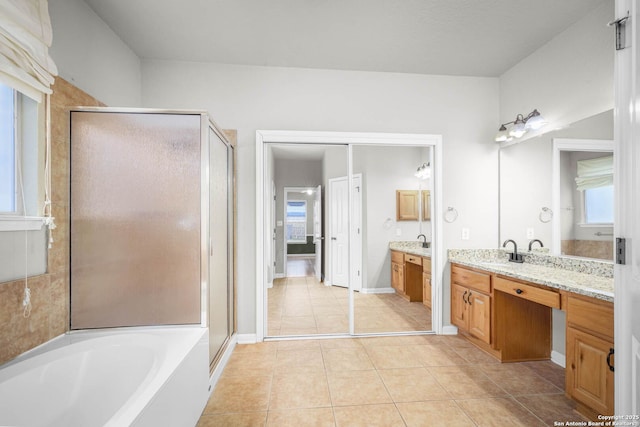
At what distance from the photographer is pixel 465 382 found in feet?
6.70

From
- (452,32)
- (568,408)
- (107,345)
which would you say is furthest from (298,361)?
(452,32)

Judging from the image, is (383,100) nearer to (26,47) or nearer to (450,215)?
(450,215)

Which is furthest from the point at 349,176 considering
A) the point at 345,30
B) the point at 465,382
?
the point at 465,382

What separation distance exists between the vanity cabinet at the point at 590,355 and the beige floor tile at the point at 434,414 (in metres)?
0.69

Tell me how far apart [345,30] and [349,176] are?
4.24 ft

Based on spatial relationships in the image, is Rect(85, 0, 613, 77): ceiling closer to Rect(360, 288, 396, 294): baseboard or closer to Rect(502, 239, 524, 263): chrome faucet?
Rect(502, 239, 524, 263): chrome faucet

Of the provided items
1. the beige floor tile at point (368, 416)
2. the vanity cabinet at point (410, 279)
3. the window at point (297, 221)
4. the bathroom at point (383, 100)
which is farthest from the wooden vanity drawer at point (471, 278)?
the window at point (297, 221)

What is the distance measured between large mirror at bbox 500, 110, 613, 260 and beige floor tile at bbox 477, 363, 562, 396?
39.3 inches

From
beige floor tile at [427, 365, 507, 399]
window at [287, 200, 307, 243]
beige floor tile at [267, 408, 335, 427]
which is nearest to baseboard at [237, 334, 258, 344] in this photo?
beige floor tile at [267, 408, 335, 427]

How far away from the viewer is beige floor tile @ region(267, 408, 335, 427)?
5.36 feet

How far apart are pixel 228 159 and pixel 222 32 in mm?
1045

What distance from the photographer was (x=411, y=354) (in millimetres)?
2477

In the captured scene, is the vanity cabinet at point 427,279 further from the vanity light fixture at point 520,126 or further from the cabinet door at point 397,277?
the vanity light fixture at point 520,126

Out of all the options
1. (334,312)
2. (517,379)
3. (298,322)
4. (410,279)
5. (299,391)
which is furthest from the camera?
(410,279)
